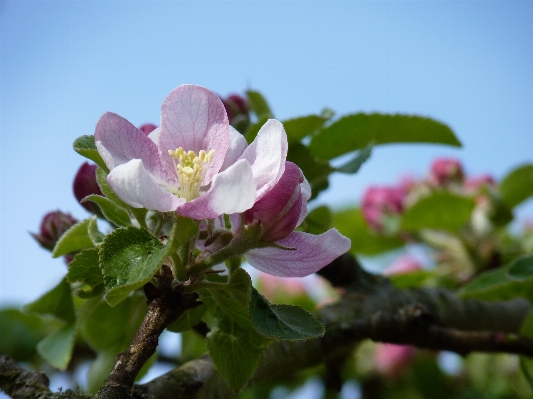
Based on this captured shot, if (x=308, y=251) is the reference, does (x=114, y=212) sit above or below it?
above

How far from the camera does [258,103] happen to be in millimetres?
1510

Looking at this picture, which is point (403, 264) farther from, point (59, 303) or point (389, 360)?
point (59, 303)

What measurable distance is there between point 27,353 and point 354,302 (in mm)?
1246

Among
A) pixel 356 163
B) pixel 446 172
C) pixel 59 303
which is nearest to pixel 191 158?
pixel 59 303

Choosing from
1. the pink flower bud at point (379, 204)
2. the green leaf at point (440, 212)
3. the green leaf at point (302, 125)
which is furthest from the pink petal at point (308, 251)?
the pink flower bud at point (379, 204)

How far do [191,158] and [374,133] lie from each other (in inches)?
29.8

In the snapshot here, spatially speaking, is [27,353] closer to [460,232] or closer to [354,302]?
[354,302]

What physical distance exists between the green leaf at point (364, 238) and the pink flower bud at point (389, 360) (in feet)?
1.37

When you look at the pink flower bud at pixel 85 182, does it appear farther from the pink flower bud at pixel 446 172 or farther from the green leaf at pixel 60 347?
the pink flower bud at pixel 446 172

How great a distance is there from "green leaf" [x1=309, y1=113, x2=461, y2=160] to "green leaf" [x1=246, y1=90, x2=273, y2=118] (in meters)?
0.16

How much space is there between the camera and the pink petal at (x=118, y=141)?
74cm

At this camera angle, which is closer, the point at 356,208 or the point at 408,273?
the point at 408,273

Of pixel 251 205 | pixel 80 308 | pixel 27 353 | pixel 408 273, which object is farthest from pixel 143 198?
pixel 27 353

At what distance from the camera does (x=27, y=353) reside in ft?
6.60
